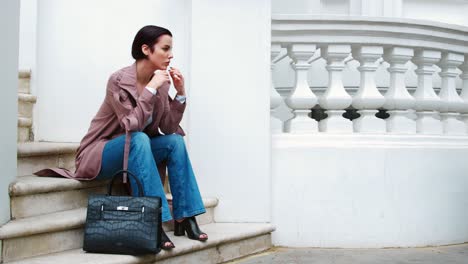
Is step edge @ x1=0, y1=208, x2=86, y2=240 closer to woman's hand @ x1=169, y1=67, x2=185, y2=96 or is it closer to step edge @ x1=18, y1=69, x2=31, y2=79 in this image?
woman's hand @ x1=169, y1=67, x2=185, y2=96

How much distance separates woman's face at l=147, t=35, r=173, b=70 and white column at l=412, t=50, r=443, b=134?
1946 mm

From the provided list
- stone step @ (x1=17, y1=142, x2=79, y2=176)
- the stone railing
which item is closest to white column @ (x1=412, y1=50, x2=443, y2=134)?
the stone railing

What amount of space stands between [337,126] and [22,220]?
219 centimetres

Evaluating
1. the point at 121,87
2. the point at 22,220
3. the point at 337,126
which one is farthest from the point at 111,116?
the point at 337,126

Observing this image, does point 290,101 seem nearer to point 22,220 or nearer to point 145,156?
point 145,156

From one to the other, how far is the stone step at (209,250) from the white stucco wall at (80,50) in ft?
4.09

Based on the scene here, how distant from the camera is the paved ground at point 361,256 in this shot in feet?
13.5

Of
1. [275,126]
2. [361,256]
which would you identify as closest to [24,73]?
[275,126]

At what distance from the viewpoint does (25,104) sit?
464 centimetres

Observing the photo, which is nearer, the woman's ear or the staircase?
the staircase

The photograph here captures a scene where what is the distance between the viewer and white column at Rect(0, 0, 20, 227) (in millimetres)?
3330

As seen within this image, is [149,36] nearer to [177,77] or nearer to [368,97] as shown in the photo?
[177,77]

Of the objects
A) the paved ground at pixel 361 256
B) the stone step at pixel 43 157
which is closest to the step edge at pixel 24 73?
the stone step at pixel 43 157

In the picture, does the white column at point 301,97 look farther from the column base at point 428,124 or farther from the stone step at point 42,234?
the stone step at point 42,234
